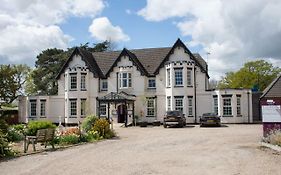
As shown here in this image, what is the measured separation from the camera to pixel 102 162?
1405 centimetres

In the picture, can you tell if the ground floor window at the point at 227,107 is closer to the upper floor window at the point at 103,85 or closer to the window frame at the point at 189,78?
the window frame at the point at 189,78

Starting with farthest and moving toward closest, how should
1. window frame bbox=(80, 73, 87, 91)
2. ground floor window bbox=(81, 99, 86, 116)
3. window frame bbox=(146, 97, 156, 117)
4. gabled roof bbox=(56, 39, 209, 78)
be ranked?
window frame bbox=(80, 73, 87, 91), ground floor window bbox=(81, 99, 86, 116), window frame bbox=(146, 97, 156, 117), gabled roof bbox=(56, 39, 209, 78)

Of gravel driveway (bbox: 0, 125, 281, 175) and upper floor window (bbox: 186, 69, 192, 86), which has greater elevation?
upper floor window (bbox: 186, 69, 192, 86)

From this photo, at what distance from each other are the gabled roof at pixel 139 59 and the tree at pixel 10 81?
6521 mm

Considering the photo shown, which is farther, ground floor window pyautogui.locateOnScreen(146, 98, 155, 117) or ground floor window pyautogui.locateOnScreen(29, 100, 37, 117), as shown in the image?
ground floor window pyautogui.locateOnScreen(29, 100, 37, 117)

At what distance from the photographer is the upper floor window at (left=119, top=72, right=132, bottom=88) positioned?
44781 millimetres

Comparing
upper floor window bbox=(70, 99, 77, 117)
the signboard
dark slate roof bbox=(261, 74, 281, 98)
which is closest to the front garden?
the signboard

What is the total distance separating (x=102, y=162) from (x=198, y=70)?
3053cm

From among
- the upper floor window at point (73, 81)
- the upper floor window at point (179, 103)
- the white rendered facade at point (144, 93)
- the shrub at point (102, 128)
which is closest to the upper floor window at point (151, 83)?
the white rendered facade at point (144, 93)

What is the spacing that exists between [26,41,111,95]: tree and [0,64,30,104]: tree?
1.91m

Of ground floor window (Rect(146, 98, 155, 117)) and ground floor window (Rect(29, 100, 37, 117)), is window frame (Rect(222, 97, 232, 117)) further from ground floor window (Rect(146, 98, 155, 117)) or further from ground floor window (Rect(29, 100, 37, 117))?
ground floor window (Rect(29, 100, 37, 117))

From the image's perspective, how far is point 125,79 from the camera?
44.9 m

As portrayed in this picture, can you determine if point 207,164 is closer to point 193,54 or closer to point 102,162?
point 102,162

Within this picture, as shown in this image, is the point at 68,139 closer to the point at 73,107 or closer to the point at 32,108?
the point at 73,107
